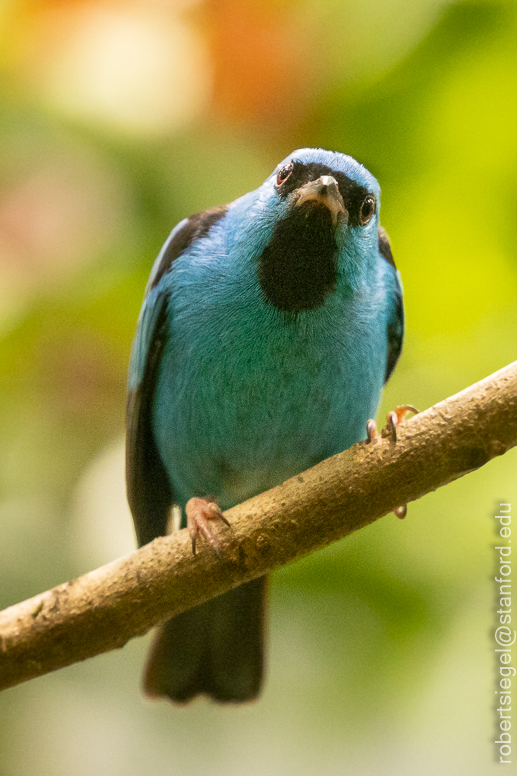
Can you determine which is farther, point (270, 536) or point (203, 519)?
point (203, 519)

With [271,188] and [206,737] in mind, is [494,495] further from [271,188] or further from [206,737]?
[206,737]

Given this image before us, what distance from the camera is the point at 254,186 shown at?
12.8 ft

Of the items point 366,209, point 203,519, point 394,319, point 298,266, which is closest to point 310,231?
point 298,266

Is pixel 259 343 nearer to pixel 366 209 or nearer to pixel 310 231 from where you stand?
pixel 310 231

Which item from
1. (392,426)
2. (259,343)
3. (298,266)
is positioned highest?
(298,266)

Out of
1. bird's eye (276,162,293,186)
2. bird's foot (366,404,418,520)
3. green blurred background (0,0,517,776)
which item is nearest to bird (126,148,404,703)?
bird's eye (276,162,293,186)

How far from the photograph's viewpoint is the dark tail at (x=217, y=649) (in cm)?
367

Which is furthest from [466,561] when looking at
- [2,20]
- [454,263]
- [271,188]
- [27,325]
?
[2,20]

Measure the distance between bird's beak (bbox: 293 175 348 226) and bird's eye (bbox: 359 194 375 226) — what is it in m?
0.15

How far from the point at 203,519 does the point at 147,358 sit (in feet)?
3.58

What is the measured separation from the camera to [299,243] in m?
3.04

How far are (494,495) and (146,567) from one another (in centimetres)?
175

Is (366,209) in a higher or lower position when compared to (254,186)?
lower

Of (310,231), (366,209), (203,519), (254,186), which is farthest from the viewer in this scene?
(254,186)
